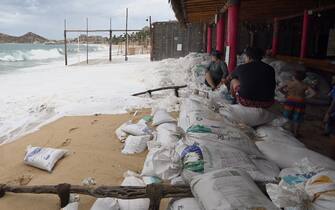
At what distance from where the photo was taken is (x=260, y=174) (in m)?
2.05

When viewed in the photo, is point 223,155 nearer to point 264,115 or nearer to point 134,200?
point 134,200

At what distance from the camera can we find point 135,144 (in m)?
3.44

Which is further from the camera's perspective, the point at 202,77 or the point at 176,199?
the point at 202,77

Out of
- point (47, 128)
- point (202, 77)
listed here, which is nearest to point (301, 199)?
point (47, 128)

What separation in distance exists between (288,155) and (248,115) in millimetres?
829

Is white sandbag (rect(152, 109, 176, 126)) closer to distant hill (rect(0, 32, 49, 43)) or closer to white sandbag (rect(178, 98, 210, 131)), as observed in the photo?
white sandbag (rect(178, 98, 210, 131))

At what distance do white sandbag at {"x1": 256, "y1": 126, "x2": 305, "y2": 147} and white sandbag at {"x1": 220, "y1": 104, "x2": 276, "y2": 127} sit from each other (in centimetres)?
10

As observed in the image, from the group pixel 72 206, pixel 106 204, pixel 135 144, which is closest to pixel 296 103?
pixel 135 144

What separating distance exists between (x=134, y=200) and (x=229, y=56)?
3.77 metres

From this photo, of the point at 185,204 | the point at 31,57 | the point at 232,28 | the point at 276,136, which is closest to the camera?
the point at 185,204

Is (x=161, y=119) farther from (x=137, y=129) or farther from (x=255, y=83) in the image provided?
(x=255, y=83)

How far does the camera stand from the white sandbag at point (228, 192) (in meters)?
1.44

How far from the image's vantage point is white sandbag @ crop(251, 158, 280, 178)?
215cm

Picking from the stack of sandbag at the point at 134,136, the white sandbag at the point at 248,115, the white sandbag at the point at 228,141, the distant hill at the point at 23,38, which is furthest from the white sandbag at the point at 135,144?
the distant hill at the point at 23,38
